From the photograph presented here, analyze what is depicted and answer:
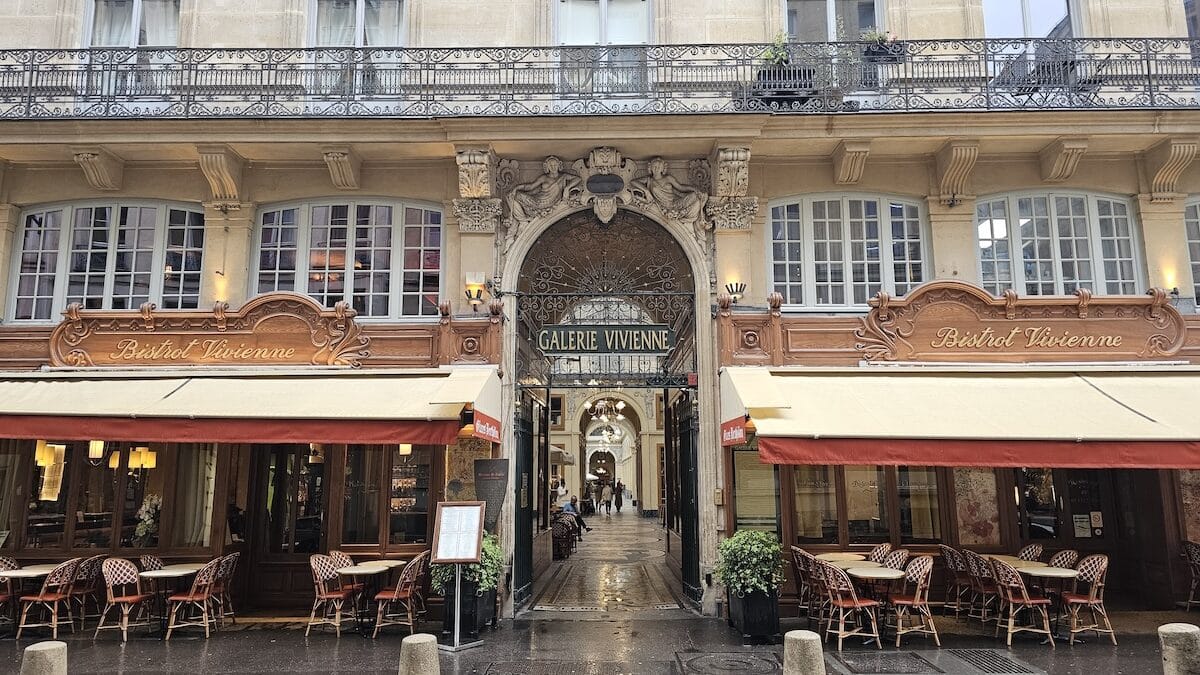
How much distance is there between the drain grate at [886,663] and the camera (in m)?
7.61

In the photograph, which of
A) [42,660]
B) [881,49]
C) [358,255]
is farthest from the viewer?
[358,255]

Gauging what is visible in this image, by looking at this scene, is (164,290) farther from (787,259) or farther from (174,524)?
(787,259)

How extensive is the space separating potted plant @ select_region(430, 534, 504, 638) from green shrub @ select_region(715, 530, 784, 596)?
2.79m

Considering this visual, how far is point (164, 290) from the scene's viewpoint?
448 inches

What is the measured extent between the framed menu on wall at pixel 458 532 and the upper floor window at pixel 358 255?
3505 millimetres

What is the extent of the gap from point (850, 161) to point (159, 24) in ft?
35.2

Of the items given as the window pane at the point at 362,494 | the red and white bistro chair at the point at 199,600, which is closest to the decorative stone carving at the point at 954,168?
the window pane at the point at 362,494

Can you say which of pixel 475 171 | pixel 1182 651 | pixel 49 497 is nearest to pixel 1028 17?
pixel 475 171

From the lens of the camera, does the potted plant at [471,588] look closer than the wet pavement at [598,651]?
No

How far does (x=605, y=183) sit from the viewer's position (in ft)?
36.7

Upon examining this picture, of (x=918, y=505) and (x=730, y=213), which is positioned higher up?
(x=730, y=213)

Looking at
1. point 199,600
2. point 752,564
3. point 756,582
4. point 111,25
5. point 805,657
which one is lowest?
point 199,600

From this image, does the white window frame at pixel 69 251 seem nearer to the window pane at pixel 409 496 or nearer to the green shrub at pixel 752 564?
the window pane at pixel 409 496

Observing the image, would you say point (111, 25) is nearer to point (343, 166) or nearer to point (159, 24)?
point (159, 24)
